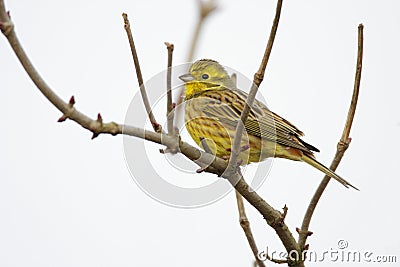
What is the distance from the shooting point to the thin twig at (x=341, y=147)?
2957 millimetres

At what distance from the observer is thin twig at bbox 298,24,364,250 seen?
2.96 meters

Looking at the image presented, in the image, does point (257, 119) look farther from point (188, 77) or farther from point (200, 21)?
point (200, 21)

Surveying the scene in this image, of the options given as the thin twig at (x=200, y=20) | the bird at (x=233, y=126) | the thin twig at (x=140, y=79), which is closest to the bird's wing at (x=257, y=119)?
the bird at (x=233, y=126)

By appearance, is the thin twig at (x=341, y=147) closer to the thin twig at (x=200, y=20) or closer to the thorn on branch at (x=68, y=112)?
the thin twig at (x=200, y=20)

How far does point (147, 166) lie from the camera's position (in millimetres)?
2748

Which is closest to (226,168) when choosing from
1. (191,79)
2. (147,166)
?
(147,166)

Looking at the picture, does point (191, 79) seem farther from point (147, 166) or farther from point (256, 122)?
point (147, 166)

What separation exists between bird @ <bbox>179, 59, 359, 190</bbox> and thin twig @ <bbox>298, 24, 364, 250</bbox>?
0.60m

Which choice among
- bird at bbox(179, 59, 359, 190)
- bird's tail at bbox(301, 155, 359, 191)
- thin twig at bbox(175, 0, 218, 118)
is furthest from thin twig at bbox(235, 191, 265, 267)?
thin twig at bbox(175, 0, 218, 118)

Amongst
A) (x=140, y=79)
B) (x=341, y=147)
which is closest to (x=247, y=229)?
(x=341, y=147)

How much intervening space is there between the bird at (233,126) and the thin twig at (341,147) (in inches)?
23.7

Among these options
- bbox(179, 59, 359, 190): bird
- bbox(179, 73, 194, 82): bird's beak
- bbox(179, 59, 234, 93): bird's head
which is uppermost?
bbox(179, 59, 234, 93): bird's head

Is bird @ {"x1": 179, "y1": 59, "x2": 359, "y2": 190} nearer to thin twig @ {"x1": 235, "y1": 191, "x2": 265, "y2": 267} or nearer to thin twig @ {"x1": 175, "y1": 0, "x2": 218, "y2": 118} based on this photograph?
thin twig @ {"x1": 235, "y1": 191, "x2": 265, "y2": 267}

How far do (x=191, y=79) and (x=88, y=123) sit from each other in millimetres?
2746
